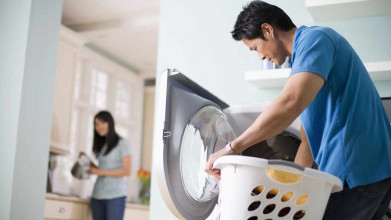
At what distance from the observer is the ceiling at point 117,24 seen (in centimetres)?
471

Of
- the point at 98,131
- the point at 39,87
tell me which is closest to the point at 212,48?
the point at 39,87

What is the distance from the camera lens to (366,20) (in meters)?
2.24

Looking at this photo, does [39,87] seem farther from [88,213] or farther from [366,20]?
[366,20]

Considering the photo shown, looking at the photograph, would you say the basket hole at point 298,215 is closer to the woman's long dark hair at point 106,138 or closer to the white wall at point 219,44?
the white wall at point 219,44

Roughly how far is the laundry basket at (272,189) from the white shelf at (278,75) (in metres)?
0.98

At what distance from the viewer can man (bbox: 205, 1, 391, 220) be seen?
3.87ft

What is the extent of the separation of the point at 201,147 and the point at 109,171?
2.12 m

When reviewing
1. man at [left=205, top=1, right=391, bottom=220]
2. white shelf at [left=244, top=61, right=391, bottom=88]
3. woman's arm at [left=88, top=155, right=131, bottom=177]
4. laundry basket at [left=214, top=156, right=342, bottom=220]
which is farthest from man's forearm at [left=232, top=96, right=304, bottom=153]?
woman's arm at [left=88, top=155, right=131, bottom=177]

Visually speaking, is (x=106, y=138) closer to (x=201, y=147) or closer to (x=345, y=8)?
(x=201, y=147)

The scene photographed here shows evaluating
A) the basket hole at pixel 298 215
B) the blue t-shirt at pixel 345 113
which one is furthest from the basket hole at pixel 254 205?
the blue t-shirt at pixel 345 113

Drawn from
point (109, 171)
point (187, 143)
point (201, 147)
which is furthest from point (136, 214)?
point (187, 143)

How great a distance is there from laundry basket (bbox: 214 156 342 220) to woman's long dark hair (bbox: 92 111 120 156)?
107 inches

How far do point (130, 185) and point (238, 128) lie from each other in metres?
4.75

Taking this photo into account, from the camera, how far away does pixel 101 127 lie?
3846 mm
